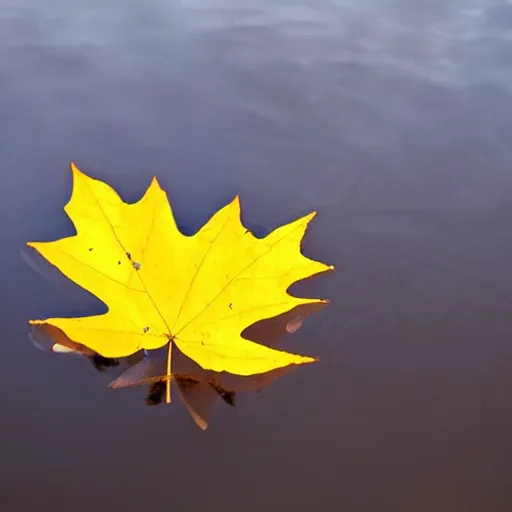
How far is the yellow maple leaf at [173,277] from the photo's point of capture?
66cm

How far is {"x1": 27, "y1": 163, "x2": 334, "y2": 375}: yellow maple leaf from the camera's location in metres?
0.66

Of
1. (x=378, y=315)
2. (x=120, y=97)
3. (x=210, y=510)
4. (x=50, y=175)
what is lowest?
(x=210, y=510)

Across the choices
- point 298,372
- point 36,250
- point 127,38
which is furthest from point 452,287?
point 127,38

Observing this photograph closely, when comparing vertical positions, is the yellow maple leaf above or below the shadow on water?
above

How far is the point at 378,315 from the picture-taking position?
2.42 ft

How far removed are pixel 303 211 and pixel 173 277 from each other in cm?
21

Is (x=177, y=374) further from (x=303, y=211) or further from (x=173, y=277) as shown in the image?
(x=303, y=211)

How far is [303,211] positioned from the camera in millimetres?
844

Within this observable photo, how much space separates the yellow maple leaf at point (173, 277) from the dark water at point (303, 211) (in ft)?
0.12

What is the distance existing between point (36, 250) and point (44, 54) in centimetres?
39

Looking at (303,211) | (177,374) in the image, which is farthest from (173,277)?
(303,211)

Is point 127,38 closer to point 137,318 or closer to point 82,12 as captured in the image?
point 82,12

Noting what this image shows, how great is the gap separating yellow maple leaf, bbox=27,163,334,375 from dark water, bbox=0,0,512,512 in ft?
0.12

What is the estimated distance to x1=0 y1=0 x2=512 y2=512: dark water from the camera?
2.03ft
